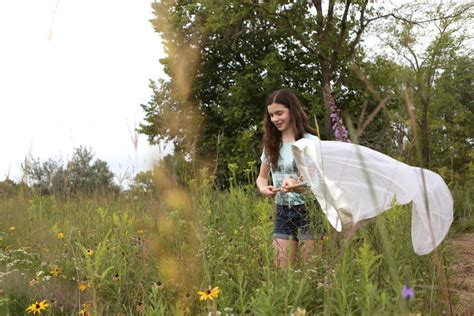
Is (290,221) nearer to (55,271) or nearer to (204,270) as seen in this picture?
(204,270)

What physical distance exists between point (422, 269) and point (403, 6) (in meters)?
16.7

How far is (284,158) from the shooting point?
3850mm

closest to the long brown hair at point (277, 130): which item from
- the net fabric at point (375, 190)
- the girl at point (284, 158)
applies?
the girl at point (284, 158)

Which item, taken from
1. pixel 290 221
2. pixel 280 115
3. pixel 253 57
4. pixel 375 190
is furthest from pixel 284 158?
pixel 253 57

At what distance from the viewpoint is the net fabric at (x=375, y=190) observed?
260 cm

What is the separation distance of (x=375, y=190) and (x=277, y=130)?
4.56 ft

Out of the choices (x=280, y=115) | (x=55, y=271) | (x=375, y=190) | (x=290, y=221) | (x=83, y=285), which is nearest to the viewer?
(x=83, y=285)

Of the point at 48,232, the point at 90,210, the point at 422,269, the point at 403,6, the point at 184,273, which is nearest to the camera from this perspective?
→ the point at 184,273

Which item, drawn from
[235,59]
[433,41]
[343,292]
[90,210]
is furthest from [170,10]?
[343,292]

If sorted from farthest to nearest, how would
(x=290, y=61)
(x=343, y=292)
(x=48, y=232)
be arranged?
(x=290, y=61) → (x=48, y=232) → (x=343, y=292)

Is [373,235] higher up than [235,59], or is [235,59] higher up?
[235,59]

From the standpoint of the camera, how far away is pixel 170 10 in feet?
64.7

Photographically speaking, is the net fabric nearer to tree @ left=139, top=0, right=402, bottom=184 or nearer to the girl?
the girl

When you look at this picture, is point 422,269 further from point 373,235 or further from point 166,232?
point 166,232
